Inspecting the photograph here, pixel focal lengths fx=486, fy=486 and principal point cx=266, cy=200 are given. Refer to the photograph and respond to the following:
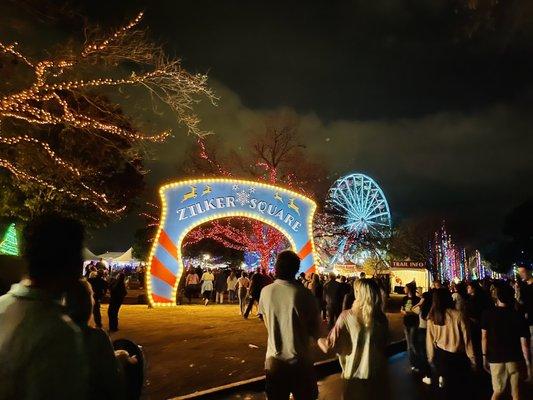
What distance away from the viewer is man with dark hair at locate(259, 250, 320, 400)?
12.6 feet

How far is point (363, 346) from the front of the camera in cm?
389

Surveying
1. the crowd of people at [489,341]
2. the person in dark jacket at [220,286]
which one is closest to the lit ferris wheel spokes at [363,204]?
the person in dark jacket at [220,286]

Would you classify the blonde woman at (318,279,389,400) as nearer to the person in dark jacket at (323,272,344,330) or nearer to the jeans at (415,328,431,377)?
the jeans at (415,328,431,377)

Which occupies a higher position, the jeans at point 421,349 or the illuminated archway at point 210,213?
the illuminated archway at point 210,213

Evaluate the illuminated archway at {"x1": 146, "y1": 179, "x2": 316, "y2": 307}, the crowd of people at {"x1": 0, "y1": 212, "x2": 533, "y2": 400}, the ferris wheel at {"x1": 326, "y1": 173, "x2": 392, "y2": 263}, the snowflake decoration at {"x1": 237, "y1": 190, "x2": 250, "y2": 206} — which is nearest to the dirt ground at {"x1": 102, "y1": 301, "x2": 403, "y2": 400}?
the illuminated archway at {"x1": 146, "y1": 179, "x2": 316, "y2": 307}

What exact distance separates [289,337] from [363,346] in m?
0.60

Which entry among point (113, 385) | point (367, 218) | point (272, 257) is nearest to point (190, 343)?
point (113, 385)

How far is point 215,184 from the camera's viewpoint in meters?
19.8

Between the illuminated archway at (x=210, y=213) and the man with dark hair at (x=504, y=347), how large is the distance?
14364 mm

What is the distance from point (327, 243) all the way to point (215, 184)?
70.6 feet

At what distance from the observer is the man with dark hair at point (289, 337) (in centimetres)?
384

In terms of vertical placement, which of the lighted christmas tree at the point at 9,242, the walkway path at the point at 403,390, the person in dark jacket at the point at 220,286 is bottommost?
the walkway path at the point at 403,390

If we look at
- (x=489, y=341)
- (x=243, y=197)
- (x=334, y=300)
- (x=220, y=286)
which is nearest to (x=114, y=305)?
(x=334, y=300)

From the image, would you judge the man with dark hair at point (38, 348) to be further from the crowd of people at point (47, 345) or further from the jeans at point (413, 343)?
the jeans at point (413, 343)
